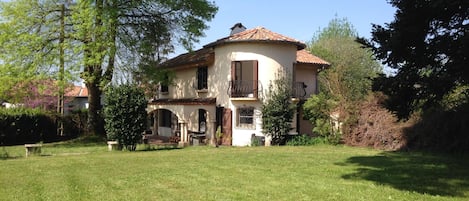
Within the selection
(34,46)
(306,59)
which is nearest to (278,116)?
(306,59)

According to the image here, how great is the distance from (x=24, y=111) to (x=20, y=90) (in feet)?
6.33

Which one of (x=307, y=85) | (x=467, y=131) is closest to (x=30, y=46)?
(x=307, y=85)

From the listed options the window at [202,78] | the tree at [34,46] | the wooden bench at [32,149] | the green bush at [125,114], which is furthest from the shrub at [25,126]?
the green bush at [125,114]

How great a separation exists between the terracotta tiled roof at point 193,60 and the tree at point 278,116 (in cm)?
594

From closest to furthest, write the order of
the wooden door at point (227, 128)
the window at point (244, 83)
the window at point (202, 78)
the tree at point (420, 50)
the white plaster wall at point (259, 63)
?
the tree at point (420, 50), the white plaster wall at point (259, 63), the window at point (244, 83), the wooden door at point (227, 128), the window at point (202, 78)

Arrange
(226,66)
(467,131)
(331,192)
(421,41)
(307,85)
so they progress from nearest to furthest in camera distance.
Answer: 1. (331,192)
2. (421,41)
3. (467,131)
4. (226,66)
5. (307,85)

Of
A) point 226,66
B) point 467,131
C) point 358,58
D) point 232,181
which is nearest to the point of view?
point 232,181

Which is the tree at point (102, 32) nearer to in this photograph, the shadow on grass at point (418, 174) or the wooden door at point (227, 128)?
the wooden door at point (227, 128)

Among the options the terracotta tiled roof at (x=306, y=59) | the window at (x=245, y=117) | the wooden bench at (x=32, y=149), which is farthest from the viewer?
the terracotta tiled roof at (x=306, y=59)

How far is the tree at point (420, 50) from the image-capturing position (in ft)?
32.9

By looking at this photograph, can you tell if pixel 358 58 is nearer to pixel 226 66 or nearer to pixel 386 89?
pixel 226 66

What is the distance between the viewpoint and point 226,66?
2572 cm

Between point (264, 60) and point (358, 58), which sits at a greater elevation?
point (358, 58)

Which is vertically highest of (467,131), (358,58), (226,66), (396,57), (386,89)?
(358,58)
